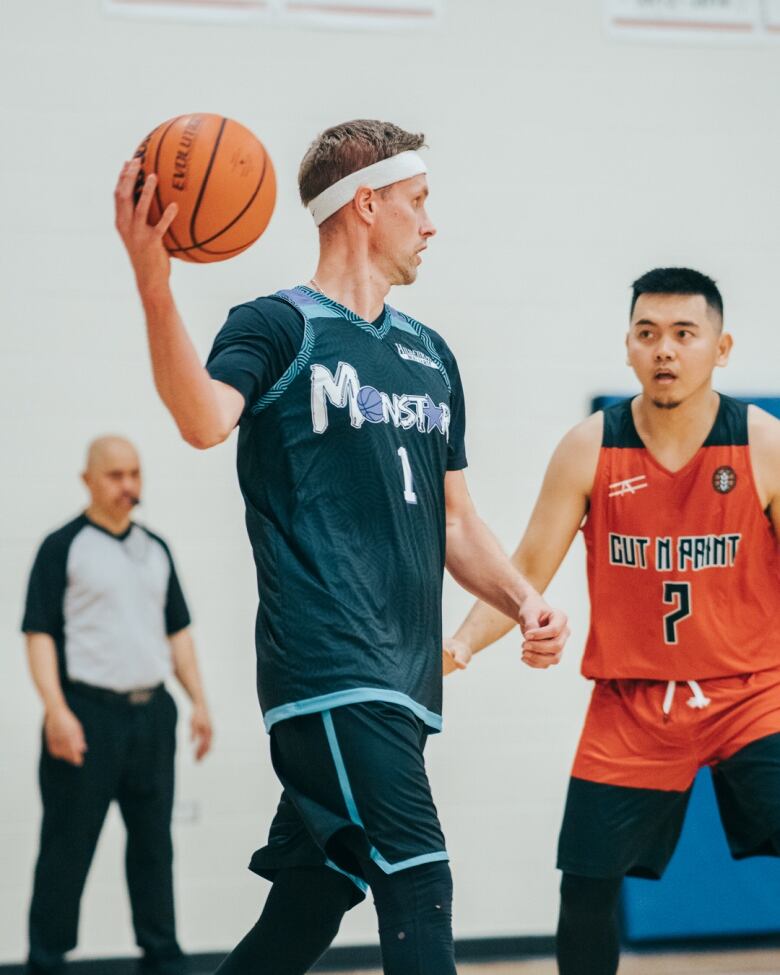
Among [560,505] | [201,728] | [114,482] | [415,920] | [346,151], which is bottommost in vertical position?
[201,728]

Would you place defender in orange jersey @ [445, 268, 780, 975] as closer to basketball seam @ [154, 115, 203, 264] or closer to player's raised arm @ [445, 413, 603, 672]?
player's raised arm @ [445, 413, 603, 672]

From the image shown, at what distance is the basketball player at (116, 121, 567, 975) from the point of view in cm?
256

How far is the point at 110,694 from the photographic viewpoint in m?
5.45

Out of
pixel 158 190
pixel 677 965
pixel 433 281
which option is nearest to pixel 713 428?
pixel 158 190

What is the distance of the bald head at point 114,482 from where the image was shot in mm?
5590

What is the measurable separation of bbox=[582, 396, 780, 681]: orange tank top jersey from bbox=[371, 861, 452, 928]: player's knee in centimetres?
131

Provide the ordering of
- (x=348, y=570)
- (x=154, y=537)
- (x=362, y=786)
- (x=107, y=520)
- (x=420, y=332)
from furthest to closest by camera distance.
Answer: (x=154, y=537) < (x=107, y=520) < (x=420, y=332) < (x=348, y=570) < (x=362, y=786)

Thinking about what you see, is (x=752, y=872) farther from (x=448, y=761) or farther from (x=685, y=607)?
(x=685, y=607)

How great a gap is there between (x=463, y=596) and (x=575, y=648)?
54cm

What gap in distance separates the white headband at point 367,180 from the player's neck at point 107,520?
286cm

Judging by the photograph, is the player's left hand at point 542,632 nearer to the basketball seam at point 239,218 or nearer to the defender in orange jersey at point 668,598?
the defender in orange jersey at point 668,598

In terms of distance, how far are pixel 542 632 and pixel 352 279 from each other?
0.83 metres

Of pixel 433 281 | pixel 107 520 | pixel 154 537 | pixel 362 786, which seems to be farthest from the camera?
pixel 433 281

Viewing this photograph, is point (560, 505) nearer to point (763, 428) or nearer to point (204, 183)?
point (763, 428)
